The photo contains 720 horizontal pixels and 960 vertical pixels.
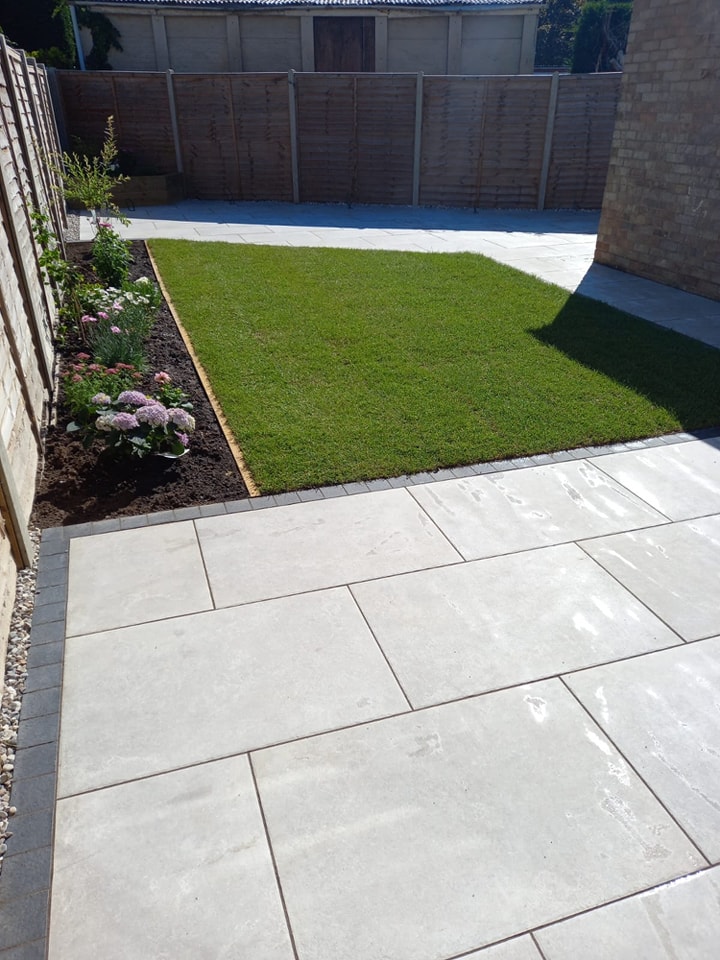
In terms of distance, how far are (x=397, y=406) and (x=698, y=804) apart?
3.67 metres

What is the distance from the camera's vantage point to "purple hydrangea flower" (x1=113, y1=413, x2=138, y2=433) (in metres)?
4.51

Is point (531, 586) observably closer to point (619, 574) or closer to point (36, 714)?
point (619, 574)

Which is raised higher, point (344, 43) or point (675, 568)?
point (344, 43)

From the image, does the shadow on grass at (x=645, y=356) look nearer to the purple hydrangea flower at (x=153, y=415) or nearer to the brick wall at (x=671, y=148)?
the brick wall at (x=671, y=148)

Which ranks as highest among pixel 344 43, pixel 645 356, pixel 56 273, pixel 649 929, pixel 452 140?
pixel 344 43

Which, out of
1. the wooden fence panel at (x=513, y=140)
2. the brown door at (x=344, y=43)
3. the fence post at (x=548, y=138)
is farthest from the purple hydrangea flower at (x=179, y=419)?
the brown door at (x=344, y=43)

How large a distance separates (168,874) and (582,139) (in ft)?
50.3

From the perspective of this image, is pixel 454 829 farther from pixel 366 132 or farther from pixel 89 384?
pixel 366 132

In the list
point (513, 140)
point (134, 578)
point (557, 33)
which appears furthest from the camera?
point (557, 33)

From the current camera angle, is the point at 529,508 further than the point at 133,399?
No

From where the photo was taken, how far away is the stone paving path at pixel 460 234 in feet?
28.7

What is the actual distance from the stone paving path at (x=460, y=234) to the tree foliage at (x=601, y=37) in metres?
21.4

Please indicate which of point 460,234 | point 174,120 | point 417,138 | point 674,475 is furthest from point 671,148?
point 174,120

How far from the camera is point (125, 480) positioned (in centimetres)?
461
